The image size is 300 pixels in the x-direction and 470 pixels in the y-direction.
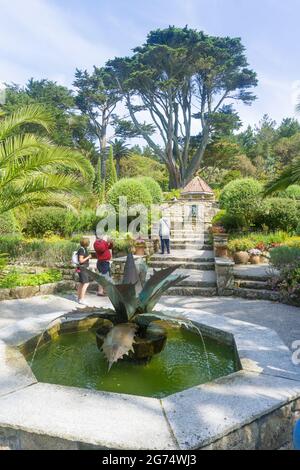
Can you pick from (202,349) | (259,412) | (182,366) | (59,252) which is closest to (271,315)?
(202,349)

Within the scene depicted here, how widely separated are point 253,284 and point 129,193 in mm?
8755

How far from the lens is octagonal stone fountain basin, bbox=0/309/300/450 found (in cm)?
228

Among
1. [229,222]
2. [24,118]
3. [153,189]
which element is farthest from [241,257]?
[153,189]

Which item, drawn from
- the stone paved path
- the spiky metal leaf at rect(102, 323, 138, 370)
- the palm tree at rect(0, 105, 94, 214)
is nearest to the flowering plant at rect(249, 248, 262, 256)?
the stone paved path

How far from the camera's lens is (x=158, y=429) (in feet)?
7.70

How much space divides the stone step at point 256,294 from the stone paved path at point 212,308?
8.7 inches

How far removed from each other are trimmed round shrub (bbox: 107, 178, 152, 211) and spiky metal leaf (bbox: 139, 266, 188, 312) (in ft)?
39.3

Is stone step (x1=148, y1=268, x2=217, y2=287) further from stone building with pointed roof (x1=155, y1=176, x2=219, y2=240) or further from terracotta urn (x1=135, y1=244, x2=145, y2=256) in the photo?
stone building with pointed roof (x1=155, y1=176, x2=219, y2=240)

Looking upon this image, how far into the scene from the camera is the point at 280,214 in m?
13.8

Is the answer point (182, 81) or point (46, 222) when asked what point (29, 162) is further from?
point (182, 81)

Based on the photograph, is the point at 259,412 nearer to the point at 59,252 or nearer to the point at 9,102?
the point at 59,252

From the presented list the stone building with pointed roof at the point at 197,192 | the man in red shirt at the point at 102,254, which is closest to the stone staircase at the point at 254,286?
the man in red shirt at the point at 102,254
